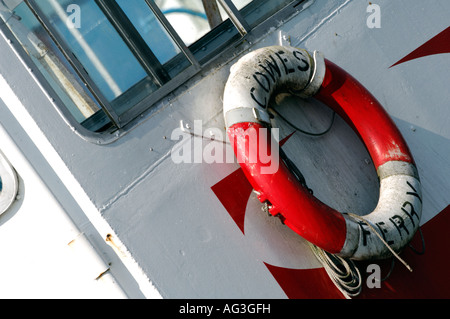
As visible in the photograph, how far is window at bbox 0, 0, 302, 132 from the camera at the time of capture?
9.67 ft

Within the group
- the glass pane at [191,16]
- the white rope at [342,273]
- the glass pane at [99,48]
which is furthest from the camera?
the glass pane at [191,16]

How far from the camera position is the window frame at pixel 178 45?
9.62 ft

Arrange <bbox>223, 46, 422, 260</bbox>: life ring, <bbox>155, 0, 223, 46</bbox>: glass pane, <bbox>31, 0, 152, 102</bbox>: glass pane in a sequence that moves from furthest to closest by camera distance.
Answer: <bbox>155, 0, 223, 46</bbox>: glass pane, <bbox>31, 0, 152, 102</bbox>: glass pane, <bbox>223, 46, 422, 260</bbox>: life ring

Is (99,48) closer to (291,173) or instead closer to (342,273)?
(291,173)

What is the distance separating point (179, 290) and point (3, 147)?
3.27 feet

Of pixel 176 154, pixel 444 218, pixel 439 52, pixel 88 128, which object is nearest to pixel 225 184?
pixel 176 154

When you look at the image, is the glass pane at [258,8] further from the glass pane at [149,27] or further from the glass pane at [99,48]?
the glass pane at [99,48]

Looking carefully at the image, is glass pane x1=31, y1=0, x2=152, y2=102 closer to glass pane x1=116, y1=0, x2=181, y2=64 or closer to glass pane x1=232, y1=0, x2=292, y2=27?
glass pane x1=116, y1=0, x2=181, y2=64

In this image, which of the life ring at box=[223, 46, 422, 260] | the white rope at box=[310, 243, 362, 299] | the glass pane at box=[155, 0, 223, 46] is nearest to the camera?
the life ring at box=[223, 46, 422, 260]

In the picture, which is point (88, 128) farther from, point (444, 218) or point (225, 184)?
point (444, 218)

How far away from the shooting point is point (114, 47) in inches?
121

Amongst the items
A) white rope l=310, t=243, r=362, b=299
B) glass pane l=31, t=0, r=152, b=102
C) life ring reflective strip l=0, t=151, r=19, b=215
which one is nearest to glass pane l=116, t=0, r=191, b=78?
glass pane l=31, t=0, r=152, b=102

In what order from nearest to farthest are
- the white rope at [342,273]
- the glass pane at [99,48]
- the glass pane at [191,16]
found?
the white rope at [342,273], the glass pane at [99,48], the glass pane at [191,16]

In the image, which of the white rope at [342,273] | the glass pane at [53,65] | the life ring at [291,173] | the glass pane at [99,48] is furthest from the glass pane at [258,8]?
the white rope at [342,273]
